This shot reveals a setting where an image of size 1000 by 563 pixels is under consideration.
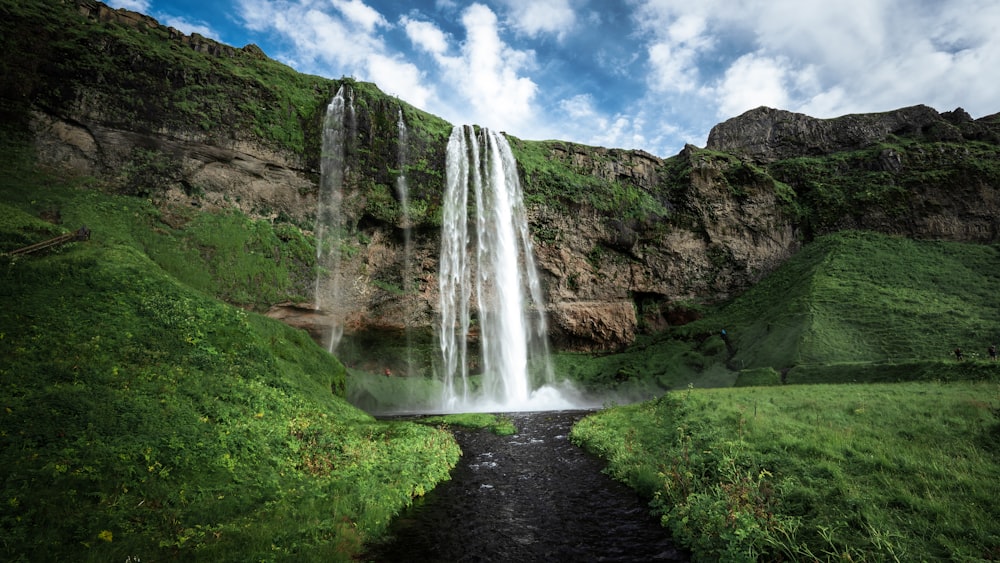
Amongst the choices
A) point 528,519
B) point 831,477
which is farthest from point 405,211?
point 831,477

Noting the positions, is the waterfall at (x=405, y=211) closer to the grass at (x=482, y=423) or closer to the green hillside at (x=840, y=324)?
the grass at (x=482, y=423)

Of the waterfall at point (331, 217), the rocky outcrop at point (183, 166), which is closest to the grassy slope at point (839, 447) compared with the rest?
the waterfall at point (331, 217)

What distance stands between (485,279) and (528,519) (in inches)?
1318

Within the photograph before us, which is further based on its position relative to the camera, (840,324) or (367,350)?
(367,350)

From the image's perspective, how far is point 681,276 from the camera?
2108 inches

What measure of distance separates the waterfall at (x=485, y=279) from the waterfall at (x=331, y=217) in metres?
9.71

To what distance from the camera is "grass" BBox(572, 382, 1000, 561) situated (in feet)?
20.9

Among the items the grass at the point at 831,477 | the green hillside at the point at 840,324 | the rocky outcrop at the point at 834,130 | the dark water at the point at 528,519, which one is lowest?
the dark water at the point at 528,519

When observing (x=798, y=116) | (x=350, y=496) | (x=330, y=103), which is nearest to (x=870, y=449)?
(x=350, y=496)

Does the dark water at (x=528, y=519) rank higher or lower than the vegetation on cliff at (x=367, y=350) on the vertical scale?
lower

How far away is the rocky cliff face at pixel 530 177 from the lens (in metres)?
30.8

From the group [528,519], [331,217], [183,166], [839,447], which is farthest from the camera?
[331,217]

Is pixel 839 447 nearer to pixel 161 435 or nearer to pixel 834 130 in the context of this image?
pixel 161 435

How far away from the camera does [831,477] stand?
8.48m
